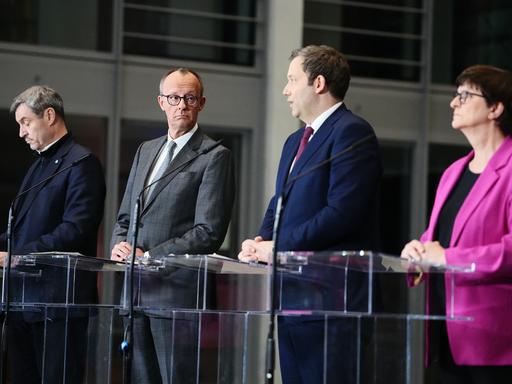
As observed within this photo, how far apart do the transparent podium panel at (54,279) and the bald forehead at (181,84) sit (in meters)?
0.84

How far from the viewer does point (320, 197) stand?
4.35 m

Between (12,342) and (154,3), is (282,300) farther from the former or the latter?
(154,3)

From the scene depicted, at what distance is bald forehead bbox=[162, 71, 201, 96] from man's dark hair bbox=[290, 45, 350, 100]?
2.69ft

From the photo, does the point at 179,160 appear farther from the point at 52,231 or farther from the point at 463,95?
the point at 463,95

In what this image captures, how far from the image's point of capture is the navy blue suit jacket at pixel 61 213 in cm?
536

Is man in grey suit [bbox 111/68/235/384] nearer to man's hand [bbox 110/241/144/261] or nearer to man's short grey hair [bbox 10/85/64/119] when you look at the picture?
man's hand [bbox 110/241/144/261]

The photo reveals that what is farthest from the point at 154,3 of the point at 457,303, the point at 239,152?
the point at 457,303

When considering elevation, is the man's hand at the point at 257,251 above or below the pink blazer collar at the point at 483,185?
below

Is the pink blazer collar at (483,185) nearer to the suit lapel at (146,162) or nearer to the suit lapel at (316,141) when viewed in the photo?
the suit lapel at (316,141)

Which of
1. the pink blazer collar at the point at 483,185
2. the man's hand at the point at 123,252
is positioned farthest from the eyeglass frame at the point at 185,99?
the pink blazer collar at the point at 483,185

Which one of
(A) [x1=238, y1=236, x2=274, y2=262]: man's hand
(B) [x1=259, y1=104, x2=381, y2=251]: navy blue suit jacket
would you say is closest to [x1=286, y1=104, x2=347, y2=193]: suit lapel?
(B) [x1=259, y1=104, x2=381, y2=251]: navy blue suit jacket

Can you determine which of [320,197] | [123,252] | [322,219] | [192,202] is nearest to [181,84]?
[192,202]

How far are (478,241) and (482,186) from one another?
191 mm

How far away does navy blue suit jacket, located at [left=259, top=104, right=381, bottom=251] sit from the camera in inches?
166
